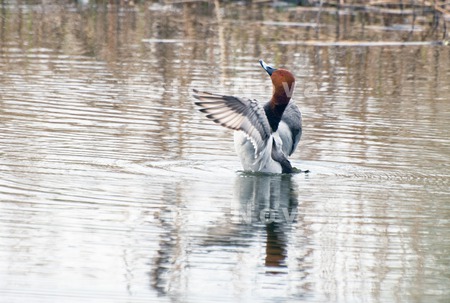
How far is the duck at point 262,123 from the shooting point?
290 inches

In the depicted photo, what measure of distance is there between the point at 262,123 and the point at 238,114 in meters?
0.19

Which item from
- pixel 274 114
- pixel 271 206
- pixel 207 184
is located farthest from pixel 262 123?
pixel 271 206

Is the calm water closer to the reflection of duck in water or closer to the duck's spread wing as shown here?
the reflection of duck in water

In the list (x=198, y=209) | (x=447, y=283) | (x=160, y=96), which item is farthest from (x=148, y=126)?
(x=447, y=283)

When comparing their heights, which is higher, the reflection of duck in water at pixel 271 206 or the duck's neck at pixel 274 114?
the duck's neck at pixel 274 114

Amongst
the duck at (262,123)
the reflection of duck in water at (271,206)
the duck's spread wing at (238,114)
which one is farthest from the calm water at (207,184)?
the duck's spread wing at (238,114)

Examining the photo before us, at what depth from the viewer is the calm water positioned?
5.14 meters

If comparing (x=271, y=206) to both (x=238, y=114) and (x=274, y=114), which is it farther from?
(x=274, y=114)

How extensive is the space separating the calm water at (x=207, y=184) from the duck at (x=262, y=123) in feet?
0.50

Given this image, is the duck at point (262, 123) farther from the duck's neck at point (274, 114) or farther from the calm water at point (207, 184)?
the calm water at point (207, 184)

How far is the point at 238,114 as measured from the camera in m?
7.37

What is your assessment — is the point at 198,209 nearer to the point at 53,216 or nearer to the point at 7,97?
the point at 53,216

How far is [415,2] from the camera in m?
19.1

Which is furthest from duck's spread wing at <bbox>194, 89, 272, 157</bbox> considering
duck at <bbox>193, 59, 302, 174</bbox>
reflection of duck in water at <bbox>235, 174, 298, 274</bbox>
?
reflection of duck in water at <bbox>235, 174, 298, 274</bbox>
